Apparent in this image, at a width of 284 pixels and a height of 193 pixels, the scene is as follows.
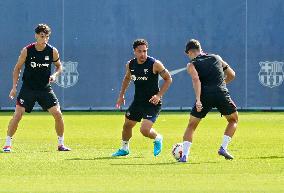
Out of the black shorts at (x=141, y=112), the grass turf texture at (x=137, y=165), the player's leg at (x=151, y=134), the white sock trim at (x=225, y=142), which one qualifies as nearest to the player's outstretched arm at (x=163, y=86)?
the black shorts at (x=141, y=112)

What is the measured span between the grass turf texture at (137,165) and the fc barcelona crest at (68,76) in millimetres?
14353

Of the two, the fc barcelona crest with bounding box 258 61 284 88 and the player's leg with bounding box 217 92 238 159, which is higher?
the fc barcelona crest with bounding box 258 61 284 88

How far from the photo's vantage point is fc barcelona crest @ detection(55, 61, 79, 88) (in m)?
38.7

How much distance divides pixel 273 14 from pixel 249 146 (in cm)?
2063

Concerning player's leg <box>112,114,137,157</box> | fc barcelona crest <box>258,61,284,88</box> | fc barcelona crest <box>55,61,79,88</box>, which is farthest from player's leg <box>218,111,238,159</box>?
fc barcelona crest <box>258,61,284,88</box>

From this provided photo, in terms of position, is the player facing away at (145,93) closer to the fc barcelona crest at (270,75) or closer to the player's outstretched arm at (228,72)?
the player's outstretched arm at (228,72)

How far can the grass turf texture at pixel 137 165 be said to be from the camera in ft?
37.9

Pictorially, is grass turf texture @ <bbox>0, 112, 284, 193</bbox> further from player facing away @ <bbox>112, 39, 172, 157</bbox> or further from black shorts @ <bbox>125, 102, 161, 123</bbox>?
black shorts @ <bbox>125, 102, 161, 123</bbox>

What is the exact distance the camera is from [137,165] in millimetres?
14375

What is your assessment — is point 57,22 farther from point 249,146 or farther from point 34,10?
point 249,146

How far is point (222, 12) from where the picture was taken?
3897 centimetres

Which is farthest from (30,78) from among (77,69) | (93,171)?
(77,69)

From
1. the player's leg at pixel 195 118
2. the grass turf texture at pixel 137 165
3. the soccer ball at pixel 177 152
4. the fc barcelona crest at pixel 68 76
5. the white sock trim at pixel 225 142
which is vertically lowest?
the grass turf texture at pixel 137 165

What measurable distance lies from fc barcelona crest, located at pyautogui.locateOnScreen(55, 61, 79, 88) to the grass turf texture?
14.4 meters
